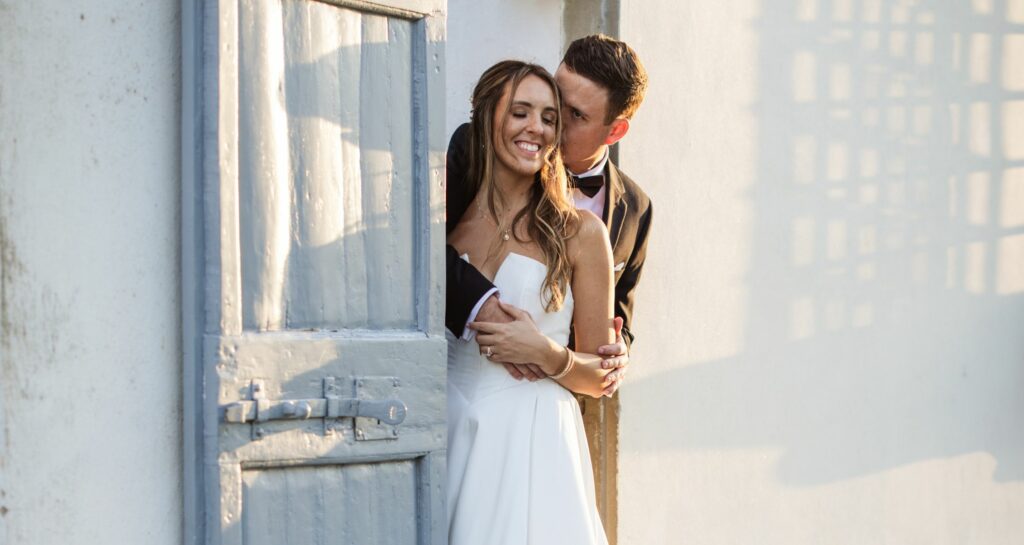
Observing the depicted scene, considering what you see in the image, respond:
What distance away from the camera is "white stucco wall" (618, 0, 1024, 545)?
4660 mm

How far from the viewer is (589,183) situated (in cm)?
406

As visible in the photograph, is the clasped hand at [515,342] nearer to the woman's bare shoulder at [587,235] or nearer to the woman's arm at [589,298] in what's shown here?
the woman's arm at [589,298]

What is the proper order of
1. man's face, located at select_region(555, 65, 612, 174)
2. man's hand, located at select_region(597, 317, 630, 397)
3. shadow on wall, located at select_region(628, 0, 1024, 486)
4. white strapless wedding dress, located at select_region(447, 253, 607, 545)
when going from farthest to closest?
shadow on wall, located at select_region(628, 0, 1024, 486) → man's face, located at select_region(555, 65, 612, 174) → man's hand, located at select_region(597, 317, 630, 397) → white strapless wedding dress, located at select_region(447, 253, 607, 545)

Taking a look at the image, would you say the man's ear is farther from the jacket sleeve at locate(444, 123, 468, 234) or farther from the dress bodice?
the dress bodice

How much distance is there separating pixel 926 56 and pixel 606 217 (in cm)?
206

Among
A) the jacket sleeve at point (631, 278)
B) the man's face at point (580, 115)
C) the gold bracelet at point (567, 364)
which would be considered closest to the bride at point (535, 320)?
the gold bracelet at point (567, 364)

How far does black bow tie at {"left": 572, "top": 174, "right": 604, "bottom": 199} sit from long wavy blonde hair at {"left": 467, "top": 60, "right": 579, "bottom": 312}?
25 centimetres

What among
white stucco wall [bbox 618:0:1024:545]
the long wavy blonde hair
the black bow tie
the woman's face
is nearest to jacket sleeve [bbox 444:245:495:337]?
the long wavy blonde hair

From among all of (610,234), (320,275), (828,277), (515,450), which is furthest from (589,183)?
(828,277)

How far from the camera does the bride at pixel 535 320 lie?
3.61 metres

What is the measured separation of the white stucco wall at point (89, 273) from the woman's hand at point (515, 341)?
79 centimetres

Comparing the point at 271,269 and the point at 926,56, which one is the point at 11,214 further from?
the point at 926,56

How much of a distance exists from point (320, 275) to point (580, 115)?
1017 mm

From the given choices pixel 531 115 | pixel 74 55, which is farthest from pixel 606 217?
pixel 74 55
